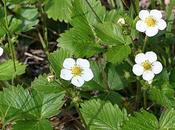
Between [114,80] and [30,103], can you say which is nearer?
[30,103]

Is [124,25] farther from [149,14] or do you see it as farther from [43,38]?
[43,38]

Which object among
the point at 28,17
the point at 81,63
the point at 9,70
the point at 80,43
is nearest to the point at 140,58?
the point at 81,63

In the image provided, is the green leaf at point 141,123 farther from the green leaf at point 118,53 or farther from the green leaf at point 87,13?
the green leaf at point 87,13

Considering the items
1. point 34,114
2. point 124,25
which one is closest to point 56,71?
point 34,114

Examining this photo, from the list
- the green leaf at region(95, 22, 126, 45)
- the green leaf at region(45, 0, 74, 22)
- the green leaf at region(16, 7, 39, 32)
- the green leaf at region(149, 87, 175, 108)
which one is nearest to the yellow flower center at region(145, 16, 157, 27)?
the green leaf at region(95, 22, 126, 45)

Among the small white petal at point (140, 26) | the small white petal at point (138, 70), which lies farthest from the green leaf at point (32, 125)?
the small white petal at point (140, 26)

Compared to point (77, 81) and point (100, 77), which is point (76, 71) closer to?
point (77, 81)

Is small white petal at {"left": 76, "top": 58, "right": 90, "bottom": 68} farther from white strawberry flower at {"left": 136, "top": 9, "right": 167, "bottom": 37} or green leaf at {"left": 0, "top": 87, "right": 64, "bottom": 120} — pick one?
white strawberry flower at {"left": 136, "top": 9, "right": 167, "bottom": 37}

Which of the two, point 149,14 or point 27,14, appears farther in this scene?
point 27,14
